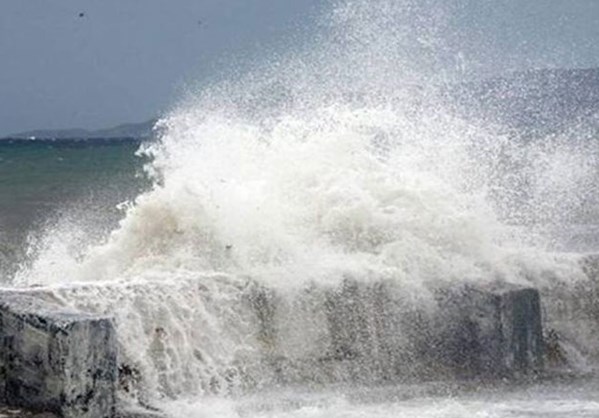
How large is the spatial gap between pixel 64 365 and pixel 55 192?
104 feet

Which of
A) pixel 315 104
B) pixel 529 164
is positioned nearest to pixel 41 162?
pixel 529 164

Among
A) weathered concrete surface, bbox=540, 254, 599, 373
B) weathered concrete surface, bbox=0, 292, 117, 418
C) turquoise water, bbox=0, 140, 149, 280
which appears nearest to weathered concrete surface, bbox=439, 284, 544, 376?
weathered concrete surface, bbox=540, 254, 599, 373

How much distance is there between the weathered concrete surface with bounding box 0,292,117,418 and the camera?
9133 millimetres

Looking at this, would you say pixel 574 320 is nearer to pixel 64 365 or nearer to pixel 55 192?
pixel 64 365

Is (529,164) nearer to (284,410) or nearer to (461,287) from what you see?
(461,287)

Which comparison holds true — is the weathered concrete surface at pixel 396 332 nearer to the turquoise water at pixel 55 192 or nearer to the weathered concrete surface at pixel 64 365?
the weathered concrete surface at pixel 64 365

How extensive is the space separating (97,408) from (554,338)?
226 inches

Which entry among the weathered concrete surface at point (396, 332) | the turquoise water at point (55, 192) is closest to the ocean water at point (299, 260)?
the weathered concrete surface at point (396, 332)

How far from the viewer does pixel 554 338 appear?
13.1 metres

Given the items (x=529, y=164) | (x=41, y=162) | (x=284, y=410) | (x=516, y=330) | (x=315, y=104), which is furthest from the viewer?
(x=41, y=162)

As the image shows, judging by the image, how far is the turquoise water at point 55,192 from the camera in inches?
1096

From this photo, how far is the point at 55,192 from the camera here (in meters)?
40.2

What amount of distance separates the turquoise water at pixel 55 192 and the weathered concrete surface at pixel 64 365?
408 inches

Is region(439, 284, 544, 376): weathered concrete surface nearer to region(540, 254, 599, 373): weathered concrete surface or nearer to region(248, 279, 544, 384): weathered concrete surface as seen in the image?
region(248, 279, 544, 384): weathered concrete surface
